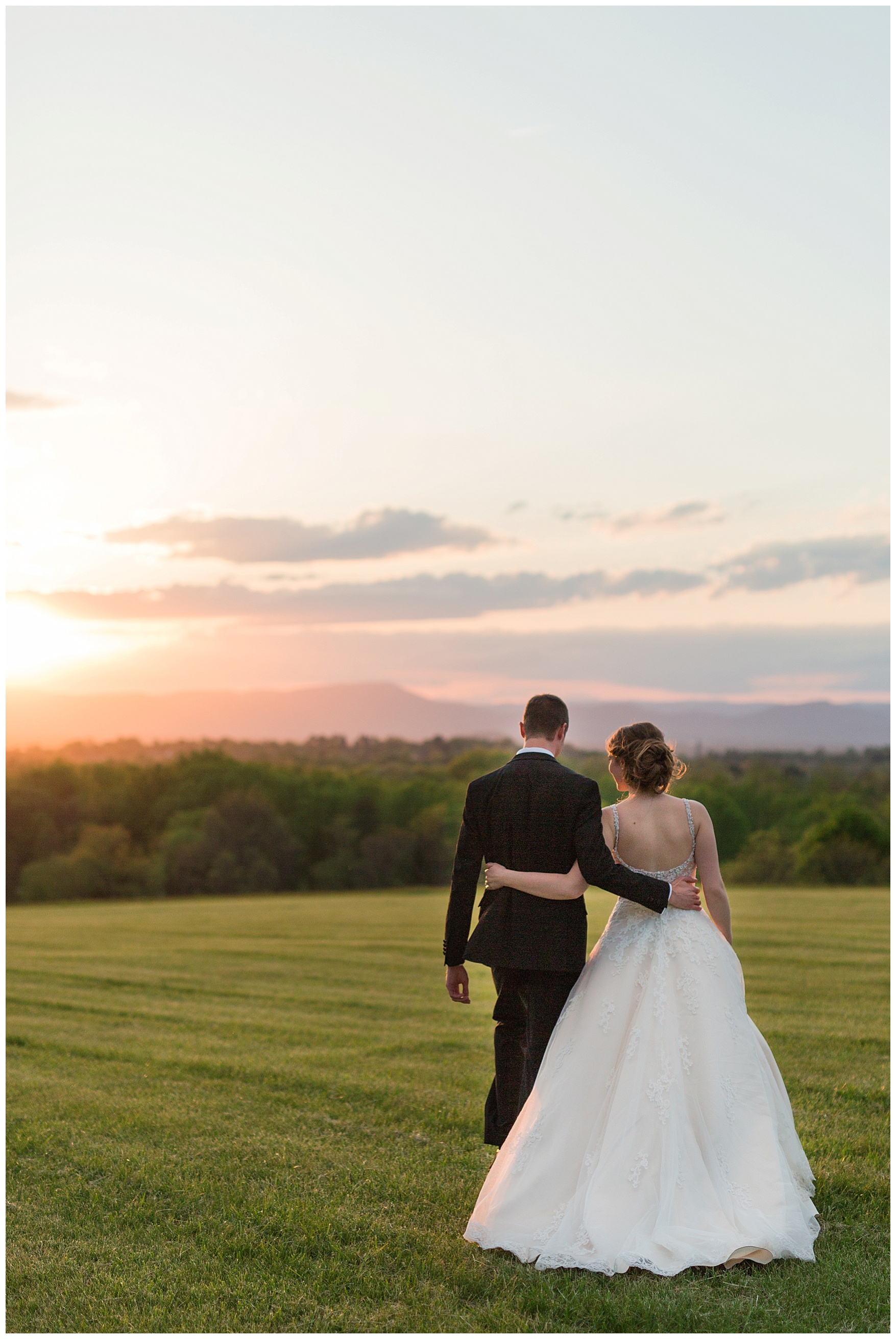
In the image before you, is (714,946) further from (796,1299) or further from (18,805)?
(18,805)

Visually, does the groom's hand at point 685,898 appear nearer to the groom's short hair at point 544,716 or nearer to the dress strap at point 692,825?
the dress strap at point 692,825

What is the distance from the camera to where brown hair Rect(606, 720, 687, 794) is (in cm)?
629

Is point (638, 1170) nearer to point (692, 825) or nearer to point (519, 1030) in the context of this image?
point (519, 1030)

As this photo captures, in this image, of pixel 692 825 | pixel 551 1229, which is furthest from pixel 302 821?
pixel 551 1229

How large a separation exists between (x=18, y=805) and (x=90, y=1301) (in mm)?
67909

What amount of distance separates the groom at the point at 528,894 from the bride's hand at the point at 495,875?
5 cm

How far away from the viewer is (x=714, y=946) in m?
6.19

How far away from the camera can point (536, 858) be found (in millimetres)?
6156

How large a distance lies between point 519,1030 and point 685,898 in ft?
4.18

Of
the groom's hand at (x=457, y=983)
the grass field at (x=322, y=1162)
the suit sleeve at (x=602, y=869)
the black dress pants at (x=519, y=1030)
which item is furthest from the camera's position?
the groom's hand at (x=457, y=983)

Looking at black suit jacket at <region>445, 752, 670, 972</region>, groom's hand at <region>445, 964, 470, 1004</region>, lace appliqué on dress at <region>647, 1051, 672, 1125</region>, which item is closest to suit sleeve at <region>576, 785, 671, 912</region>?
black suit jacket at <region>445, 752, 670, 972</region>

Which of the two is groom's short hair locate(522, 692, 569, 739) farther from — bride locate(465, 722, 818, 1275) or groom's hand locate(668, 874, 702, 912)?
groom's hand locate(668, 874, 702, 912)

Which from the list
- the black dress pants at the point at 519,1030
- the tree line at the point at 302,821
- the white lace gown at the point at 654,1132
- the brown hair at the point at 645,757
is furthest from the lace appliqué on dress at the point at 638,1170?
the tree line at the point at 302,821

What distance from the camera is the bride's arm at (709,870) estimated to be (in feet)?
20.6
